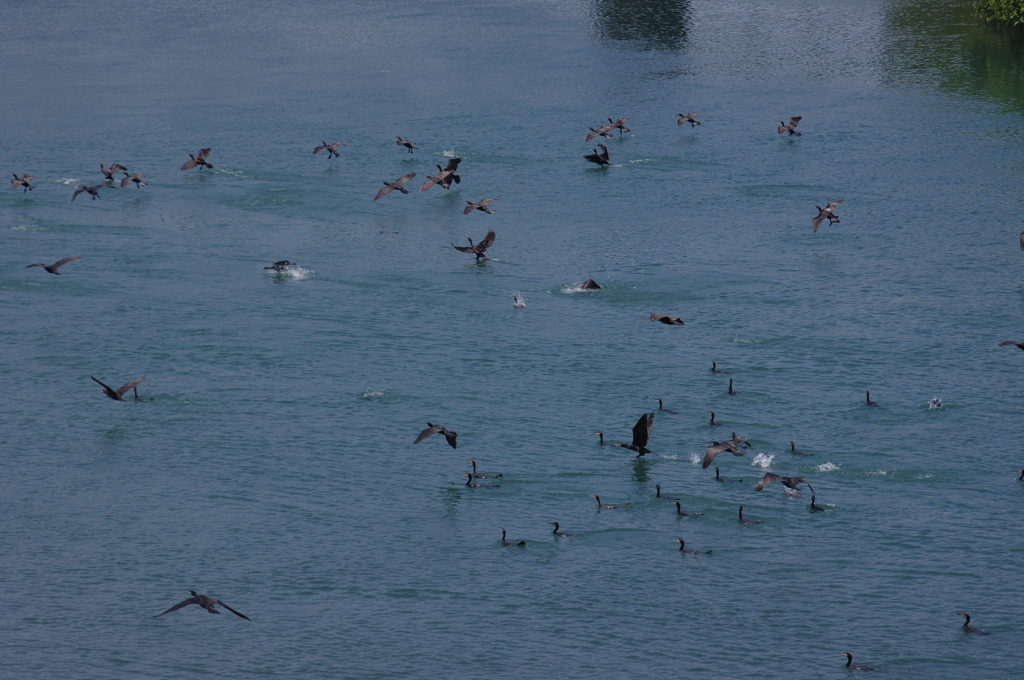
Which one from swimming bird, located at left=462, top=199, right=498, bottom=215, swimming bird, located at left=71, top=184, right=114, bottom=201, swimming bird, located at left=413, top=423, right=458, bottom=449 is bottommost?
swimming bird, located at left=413, top=423, right=458, bottom=449

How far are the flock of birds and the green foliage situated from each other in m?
33.0

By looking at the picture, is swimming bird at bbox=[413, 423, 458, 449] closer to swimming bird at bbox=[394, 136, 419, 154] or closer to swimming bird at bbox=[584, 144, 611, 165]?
swimming bird at bbox=[584, 144, 611, 165]

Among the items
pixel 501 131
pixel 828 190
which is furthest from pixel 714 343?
pixel 501 131

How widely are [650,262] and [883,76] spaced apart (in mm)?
43529

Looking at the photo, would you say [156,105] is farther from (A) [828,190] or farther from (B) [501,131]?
(A) [828,190]

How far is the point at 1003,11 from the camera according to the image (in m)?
112

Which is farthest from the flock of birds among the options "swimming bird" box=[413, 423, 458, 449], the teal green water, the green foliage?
the green foliage

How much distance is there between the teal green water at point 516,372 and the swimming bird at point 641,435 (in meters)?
0.81

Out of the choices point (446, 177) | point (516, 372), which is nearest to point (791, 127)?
point (446, 177)

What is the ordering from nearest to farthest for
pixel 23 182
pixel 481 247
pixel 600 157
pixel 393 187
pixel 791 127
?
pixel 481 247
pixel 393 187
pixel 23 182
pixel 600 157
pixel 791 127

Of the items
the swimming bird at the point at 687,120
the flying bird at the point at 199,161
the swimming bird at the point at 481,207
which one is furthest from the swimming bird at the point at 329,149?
the swimming bird at the point at 687,120

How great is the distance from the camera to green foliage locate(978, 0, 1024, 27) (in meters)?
110

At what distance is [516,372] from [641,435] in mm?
11660

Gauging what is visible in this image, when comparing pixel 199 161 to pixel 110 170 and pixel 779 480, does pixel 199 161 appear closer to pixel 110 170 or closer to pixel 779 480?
pixel 110 170
